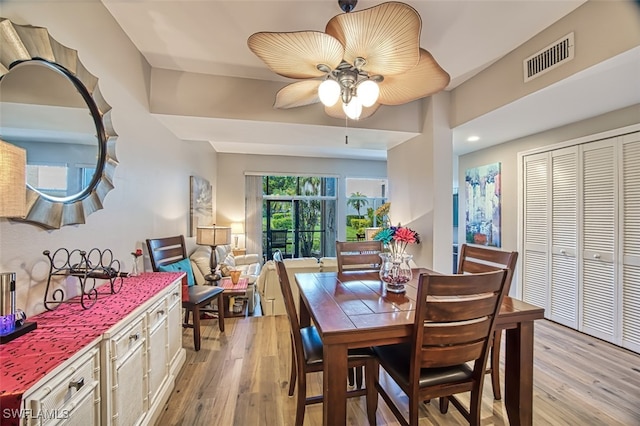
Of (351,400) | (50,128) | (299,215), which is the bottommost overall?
(351,400)

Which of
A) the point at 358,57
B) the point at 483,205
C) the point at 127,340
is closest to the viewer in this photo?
the point at 127,340

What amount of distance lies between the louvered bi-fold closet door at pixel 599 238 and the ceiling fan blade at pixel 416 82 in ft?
7.74

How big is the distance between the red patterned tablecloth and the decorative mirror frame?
0.48m

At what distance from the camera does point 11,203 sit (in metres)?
0.92

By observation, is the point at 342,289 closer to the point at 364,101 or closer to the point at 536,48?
the point at 364,101

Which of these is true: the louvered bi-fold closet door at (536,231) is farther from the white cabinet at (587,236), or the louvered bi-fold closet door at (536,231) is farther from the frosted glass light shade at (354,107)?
the frosted glass light shade at (354,107)

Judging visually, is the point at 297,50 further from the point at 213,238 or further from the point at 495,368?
the point at 213,238

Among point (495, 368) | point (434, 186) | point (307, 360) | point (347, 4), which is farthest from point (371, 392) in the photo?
point (347, 4)

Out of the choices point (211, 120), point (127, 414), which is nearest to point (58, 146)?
point (127, 414)

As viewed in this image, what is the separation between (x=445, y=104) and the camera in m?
3.39

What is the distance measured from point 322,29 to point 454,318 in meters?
2.28

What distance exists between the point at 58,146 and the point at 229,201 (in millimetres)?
4810

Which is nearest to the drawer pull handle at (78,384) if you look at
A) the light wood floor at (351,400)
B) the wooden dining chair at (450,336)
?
the light wood floor at (351,400)

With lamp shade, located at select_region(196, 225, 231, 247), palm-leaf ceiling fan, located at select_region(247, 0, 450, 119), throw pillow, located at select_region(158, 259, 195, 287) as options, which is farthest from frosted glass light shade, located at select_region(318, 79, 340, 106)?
lamp shade, located at select_region(196, 225, 231, 247)
